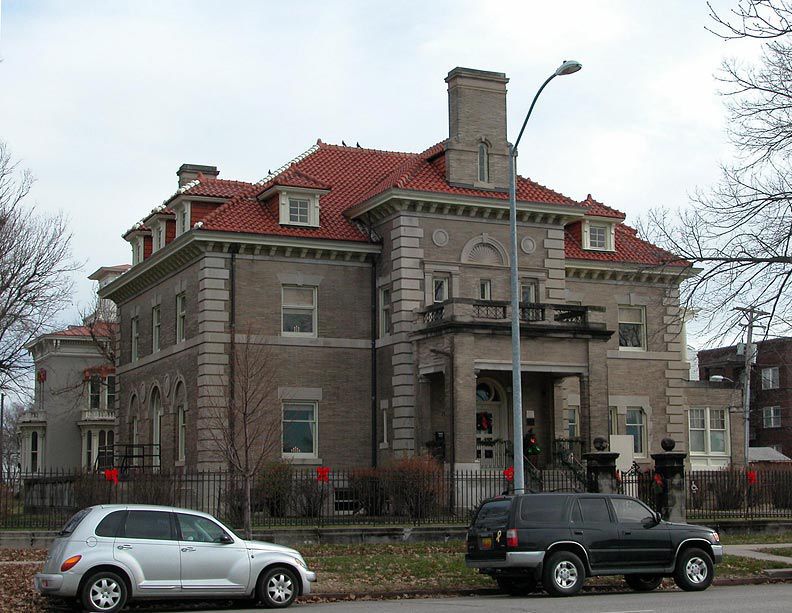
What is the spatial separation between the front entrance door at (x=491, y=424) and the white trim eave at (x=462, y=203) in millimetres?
6053

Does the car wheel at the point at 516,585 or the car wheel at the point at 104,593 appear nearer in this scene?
the car wheel at the point at 104,593

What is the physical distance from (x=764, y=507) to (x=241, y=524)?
54.1 ft

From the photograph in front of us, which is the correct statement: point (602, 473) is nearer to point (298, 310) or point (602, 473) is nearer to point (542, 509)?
point (542, 509)

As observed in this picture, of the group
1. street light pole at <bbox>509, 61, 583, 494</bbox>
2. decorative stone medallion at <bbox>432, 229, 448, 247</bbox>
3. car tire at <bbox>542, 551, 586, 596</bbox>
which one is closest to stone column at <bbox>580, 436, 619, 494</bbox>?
street light pole at <bbox>509, 61, 583, 494</bbox>

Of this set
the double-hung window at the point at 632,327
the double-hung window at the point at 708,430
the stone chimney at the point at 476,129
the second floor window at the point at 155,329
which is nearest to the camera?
the stone chimney at the point at 476,129

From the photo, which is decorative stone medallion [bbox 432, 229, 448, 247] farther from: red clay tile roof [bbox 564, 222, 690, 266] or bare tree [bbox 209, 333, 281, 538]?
red clay tile roof [bbox 564, 222, 690, 266]

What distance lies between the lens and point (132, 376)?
4906cm

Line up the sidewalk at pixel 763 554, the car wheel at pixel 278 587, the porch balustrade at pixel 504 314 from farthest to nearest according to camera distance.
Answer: the porch balustrade at pixel 504 314, the sidewalk at pixel 763 554, the car wheel at pixel 278 587

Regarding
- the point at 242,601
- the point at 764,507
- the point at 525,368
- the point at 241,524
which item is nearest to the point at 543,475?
the point at 525,368

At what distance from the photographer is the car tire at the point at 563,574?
20453 millimetres

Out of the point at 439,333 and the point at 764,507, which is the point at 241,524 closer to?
the point at 439,333

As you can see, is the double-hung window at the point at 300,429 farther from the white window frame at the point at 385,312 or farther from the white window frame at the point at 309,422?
the white window frame at the point at 385,312

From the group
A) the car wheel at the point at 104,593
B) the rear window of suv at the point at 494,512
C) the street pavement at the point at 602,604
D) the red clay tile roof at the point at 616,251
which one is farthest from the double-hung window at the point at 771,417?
the car wheel at the point at 104,593

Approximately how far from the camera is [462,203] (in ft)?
134
